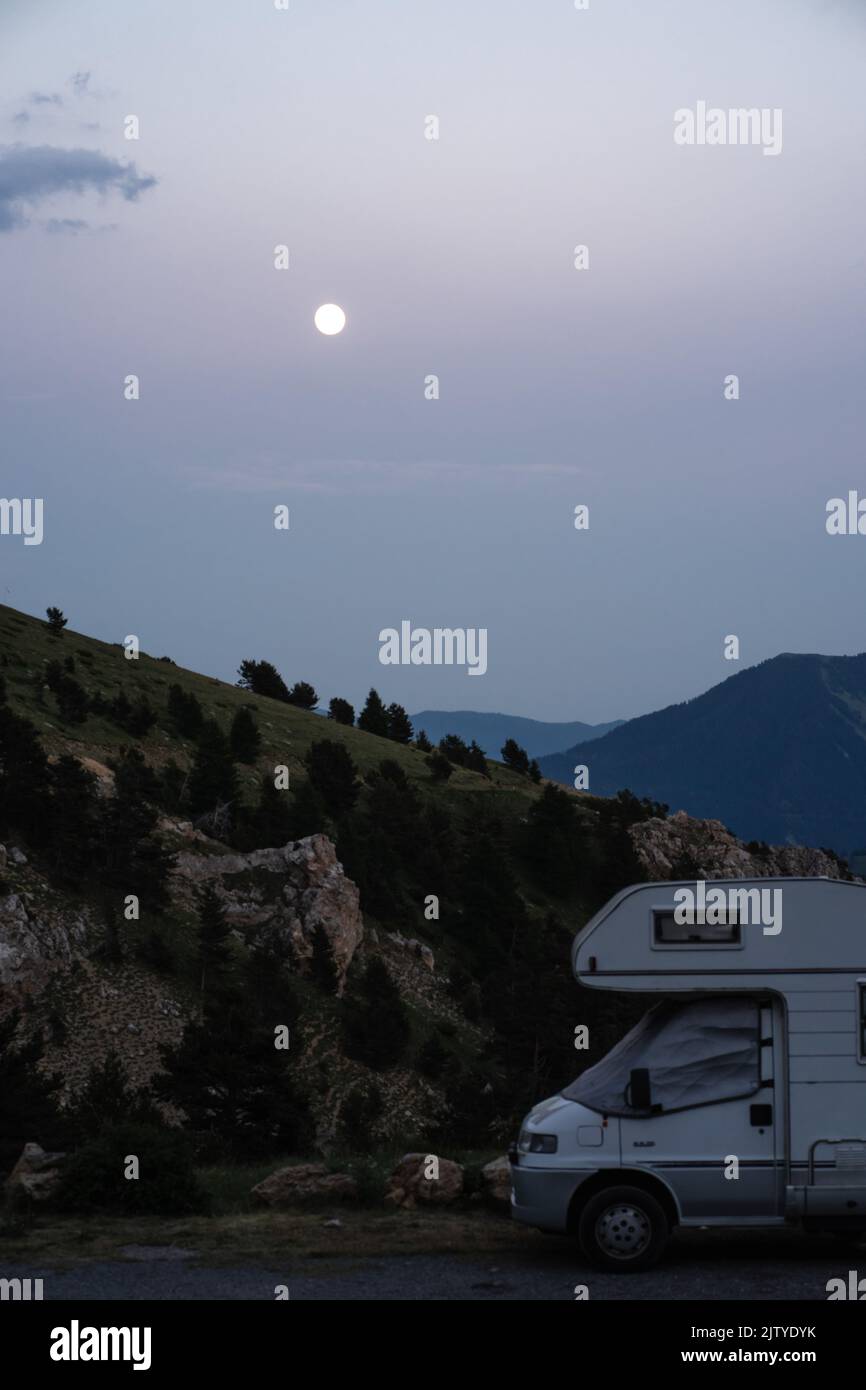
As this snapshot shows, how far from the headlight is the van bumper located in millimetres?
157

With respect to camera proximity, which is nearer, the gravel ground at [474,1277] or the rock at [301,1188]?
the gravel ground at [474,1277]

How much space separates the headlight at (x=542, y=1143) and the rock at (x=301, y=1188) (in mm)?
3550

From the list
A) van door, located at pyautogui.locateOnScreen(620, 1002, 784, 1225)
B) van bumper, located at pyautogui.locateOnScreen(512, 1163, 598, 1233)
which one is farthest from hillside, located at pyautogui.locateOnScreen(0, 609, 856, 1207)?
van door, located at pyautogui.locateOnScreen(620, 1002, 784, 1225)

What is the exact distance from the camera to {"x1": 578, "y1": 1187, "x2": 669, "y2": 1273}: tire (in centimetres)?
1208

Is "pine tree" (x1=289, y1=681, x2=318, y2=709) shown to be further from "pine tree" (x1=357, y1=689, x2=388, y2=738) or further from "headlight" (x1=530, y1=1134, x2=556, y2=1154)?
"headlight" (x1=530, y1=1134, x2=556, y2=1154)

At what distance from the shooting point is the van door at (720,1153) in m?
12.1

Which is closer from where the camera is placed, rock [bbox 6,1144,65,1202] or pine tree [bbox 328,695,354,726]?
rock [bbox 6,1144,65,1202]

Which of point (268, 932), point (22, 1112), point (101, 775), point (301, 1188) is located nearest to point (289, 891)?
point (268, 932)

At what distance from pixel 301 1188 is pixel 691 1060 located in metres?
5.14

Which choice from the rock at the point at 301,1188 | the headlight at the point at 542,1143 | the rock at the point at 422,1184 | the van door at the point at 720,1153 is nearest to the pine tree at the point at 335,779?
the rock at the point at 301,1188

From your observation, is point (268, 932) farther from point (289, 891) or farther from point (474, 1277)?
point (474, 1277)

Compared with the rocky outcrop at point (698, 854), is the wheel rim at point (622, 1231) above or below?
below

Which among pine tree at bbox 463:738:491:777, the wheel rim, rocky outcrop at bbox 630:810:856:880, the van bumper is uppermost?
pine tree at bbox 463:738:491:777

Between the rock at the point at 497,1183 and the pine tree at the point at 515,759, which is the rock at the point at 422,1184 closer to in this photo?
the rock at the point at 497,1183
